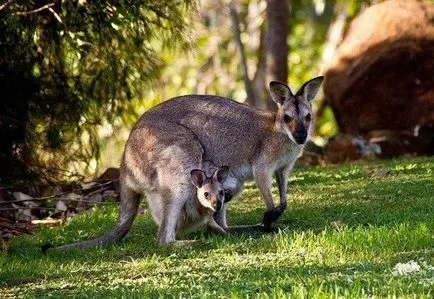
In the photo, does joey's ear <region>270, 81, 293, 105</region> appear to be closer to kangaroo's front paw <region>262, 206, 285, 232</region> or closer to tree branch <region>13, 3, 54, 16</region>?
kangaroo's front paw <region>262, 206, 285, 232</region>

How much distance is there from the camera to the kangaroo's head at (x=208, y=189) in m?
8.20

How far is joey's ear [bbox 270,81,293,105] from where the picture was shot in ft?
29.9

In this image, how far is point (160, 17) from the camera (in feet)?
40.0

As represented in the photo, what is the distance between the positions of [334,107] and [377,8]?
175 centimetres

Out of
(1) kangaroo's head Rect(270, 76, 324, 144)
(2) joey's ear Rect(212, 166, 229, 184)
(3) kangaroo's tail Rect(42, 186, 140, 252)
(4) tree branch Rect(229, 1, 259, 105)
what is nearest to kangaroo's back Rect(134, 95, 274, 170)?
(1) kangaroo's head Rect(270, 76, 324, 144)

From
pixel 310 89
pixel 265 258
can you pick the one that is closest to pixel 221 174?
pixel 310 89

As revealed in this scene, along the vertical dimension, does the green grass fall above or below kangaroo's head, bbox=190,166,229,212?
below

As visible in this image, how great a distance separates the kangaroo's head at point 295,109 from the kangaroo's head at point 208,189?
3.26 feet

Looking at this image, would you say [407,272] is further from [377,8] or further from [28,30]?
[377,8]

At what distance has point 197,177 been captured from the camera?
8.21 metres

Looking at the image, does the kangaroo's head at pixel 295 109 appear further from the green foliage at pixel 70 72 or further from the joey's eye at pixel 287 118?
the green foliage at pixel 70 72

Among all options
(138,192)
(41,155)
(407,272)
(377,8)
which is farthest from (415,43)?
(407,272)

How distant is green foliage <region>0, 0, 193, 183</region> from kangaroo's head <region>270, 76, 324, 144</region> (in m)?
2.44

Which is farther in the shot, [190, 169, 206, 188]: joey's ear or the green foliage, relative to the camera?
the green foliage
